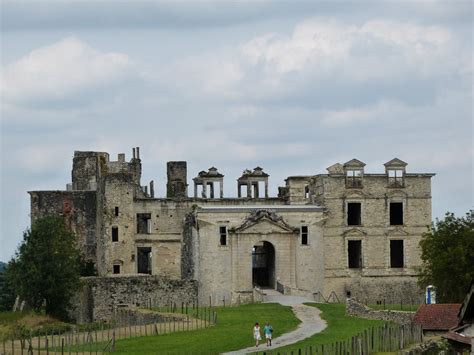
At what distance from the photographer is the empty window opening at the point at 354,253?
83.8 m

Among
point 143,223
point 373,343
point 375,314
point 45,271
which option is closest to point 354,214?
point 143,223

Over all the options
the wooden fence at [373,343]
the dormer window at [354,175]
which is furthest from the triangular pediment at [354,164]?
the wooden fence at [373,343]

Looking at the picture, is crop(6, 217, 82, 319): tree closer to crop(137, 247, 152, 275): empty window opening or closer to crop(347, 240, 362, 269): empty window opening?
crop(137, 247, 152, 275): empty window opening

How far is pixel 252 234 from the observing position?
264 feet

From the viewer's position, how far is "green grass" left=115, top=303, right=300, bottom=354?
182 feet

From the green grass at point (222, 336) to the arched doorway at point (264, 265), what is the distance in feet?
31.9

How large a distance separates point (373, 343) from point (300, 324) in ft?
40.3

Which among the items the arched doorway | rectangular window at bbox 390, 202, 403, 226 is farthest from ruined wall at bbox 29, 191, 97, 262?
rectangular window at bbox 390, 202, 403, 226

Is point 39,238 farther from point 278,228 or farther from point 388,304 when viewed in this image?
point 388,304

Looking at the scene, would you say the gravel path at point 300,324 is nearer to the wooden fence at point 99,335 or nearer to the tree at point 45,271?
the wooden fence at point 99,335

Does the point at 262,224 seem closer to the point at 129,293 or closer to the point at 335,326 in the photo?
the point at 129,293

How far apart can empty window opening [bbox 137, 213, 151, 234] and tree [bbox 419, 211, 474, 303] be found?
79.9ft

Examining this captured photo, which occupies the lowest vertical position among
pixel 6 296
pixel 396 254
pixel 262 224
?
pixel 6 296

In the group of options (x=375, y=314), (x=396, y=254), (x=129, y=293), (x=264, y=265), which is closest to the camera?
(x=375, y=314)
